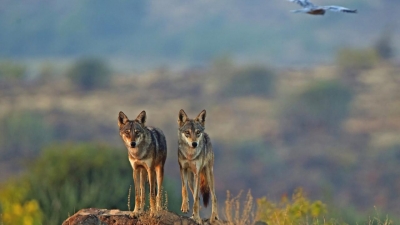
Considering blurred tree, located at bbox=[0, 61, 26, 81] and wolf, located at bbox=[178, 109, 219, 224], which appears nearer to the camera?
wolf, located at bbox=[178, 109, 219, 224]

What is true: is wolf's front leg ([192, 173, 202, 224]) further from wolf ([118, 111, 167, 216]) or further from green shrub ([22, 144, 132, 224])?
green shrub ([22, 144, 132, 224])

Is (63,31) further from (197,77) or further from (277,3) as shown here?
(197,77)

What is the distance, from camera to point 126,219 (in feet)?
40.4

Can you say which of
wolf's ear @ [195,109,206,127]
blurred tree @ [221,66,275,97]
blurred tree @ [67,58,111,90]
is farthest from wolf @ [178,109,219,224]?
blurred tree @ [67,58,111,90]

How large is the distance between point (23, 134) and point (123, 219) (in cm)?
5882

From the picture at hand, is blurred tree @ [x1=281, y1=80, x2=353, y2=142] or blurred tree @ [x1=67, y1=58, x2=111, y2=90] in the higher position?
blurred tree @ [x1=67, y1=58, x2=111, y2=90]

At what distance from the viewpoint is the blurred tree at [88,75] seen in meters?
84.3

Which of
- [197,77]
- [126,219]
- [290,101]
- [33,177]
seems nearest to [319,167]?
[290,101]

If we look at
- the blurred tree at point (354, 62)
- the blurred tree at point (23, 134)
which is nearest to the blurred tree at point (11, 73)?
the blurred tree at point (23, 134)

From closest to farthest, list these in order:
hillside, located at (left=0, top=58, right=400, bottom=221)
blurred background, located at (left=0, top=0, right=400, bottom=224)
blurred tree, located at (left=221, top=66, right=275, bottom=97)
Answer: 1. blurred background, located at (left=0, top=0, right=400, bottom=224)
2. hillside, located at (left=0, top=58, right=400, bottom=221)
3. blurred tree, located at (left=221, top=66, right=275, bottom=97)

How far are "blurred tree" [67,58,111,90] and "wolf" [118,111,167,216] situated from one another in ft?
236

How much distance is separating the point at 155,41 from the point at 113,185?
110m

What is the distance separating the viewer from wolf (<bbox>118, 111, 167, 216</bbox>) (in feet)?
39.4

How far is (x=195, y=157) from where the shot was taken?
12.1 meters
